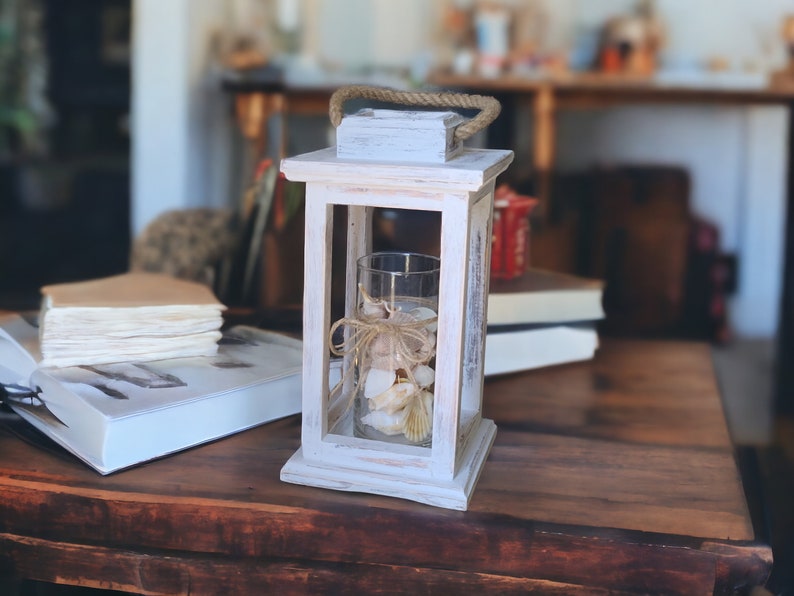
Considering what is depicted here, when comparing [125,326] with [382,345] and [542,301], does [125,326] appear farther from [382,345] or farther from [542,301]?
[542,301]

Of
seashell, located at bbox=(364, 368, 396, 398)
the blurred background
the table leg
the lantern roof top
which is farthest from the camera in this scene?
the blurred background

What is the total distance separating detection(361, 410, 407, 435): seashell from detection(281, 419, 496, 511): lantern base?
46mm

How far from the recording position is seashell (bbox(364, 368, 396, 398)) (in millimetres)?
813

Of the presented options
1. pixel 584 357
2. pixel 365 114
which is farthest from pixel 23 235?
pixel 365 114

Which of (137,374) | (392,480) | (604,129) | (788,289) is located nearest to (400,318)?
(392,480)

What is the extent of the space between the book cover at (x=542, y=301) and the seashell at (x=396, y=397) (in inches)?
11.7

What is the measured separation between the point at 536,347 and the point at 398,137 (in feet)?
1.53

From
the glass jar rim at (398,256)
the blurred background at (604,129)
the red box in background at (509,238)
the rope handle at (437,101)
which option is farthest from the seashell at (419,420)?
the blurred background at (604,129)

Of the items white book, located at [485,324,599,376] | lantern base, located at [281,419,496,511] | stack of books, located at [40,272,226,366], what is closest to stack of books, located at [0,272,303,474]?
stack of books, located at [40,272,226,366]

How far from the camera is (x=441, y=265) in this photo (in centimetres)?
74

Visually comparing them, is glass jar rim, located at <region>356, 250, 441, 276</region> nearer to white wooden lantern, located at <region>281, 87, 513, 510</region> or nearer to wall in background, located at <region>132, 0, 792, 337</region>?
white wooden lantern, located at <region>281, 87, 513, 510</region>

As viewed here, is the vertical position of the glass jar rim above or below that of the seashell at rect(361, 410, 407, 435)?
above

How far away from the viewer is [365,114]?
77 centimetres

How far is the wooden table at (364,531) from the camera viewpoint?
731mm
